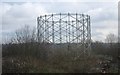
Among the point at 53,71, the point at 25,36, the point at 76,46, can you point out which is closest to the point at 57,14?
the point at 76,46

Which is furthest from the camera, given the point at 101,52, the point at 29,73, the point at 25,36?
the point at 101,52

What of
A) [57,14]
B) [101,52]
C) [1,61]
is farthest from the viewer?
[101,52]

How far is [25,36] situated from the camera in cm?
2031

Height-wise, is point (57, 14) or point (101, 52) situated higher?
point (57, 14)

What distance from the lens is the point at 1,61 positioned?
16.0 meters

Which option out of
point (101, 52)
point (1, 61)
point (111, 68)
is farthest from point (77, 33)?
point (1, 61)

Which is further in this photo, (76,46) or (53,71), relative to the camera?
(76,46)

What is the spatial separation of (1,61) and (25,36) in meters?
4.57

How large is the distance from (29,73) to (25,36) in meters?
6.34

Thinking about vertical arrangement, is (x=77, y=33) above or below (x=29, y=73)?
above

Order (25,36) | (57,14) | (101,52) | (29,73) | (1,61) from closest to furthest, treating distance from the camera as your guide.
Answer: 1. (29,73)
2. (1,61)
3. (25,36)
4. (57,14)
5. (101,52)

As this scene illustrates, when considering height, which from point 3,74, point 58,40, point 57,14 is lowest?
point 3,74

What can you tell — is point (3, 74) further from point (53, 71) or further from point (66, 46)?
point (66, 46)

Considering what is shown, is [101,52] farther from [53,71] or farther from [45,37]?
[53,71]
